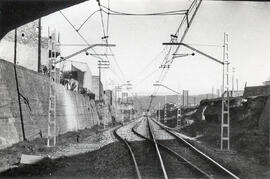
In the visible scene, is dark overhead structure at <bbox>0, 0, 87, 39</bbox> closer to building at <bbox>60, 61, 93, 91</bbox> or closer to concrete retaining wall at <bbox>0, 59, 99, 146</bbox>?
concrete retaining wall at <bbox>0, 59, 99, 146</bbox>

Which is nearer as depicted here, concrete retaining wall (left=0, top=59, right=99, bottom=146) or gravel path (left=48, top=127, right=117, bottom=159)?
concrete retaining wall (left=0, top=59, right=99, bottom=146)

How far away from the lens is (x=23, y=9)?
990cm

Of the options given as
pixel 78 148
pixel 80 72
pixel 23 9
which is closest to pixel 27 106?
pixel 78 148

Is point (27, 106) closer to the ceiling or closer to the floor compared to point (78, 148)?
closer to the ceiling

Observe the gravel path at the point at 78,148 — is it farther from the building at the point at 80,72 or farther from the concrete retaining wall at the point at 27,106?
the building at the point at 80,72

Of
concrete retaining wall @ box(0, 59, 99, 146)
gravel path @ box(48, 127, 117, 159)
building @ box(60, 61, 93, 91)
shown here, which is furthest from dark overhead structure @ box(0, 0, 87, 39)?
building @ box(60, 61, 93, 91)

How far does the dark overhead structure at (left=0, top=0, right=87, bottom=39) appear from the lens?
9.58m

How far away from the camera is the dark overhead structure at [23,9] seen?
958 centimetres

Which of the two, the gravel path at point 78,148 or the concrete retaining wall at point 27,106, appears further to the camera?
the gravel path at point 78,148

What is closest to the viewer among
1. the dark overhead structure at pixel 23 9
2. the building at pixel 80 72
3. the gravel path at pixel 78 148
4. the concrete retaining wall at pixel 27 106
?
the dark overhead structure at pixel 23 9

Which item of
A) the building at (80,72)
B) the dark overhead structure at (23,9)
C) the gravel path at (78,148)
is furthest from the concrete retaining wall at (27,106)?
the building at (80,72)

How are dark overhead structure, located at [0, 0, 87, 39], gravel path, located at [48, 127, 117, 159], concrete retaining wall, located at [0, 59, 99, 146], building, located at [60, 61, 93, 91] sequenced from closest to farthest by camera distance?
1. dark overhead structure, located at [0, 0, 87, 39]
2. concrete retaining wall, located at [0, 59, 99, 146]
3. gravel path, located at [48, 127, 117, 159]
4. building, located at [60, 61, 93, 91]

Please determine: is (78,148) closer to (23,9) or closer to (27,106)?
(27,106)

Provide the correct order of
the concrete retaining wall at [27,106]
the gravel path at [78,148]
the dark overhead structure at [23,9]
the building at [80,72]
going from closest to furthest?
1. the dark overhead structure at [23,9]
2. the concrete retaining wall at [27,106]
3. the gravel path at [78,148]
4. the building at [80,72]
